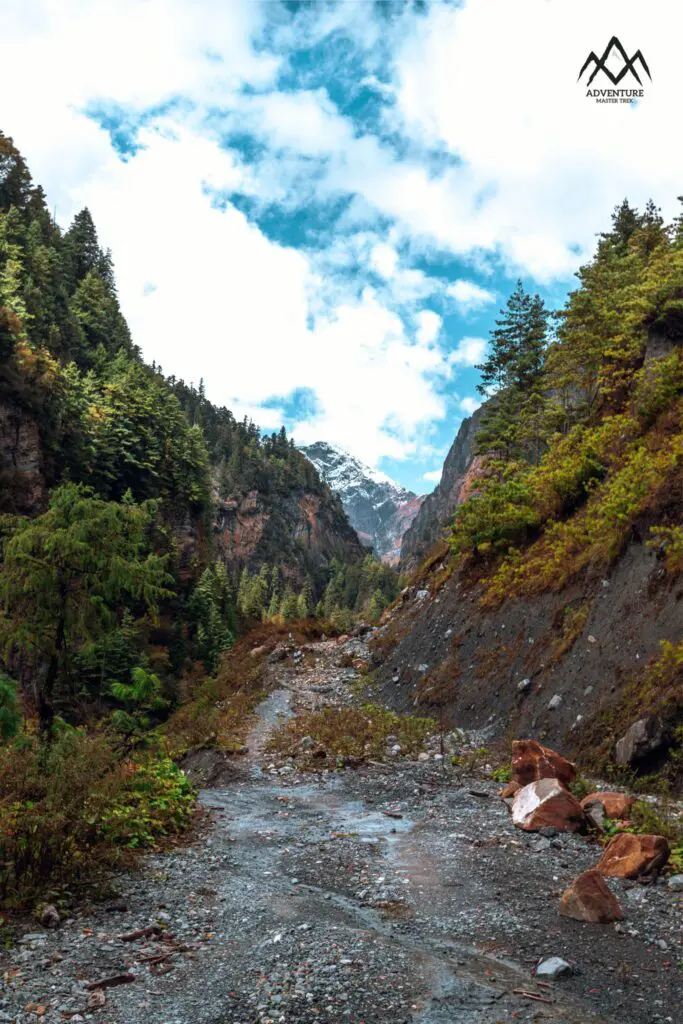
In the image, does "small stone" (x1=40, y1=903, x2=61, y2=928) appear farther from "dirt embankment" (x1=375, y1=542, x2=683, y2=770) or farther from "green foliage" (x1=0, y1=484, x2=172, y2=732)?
"dirt embankment" (x1=375, y1=542, x2=683, y2=770)

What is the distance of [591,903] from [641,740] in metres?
5.13

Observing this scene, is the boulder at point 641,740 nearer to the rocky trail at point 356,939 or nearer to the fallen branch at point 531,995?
the rocky trail at point 356,939

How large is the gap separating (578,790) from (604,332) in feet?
83.0

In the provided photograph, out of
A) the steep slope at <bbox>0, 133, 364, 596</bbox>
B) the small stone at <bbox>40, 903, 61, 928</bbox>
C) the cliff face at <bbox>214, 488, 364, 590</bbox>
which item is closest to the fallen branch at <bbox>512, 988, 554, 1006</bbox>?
the small stone at <bbox>40, 903, 61, 928</bbox>

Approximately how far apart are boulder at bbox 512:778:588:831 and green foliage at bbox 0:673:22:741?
25.9 feet

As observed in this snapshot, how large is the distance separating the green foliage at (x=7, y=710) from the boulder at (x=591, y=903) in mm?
7083

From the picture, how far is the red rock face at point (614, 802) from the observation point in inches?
365

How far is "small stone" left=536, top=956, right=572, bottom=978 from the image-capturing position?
5.19m

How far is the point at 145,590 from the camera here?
10.9 metres

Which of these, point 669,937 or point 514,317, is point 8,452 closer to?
point 514,317

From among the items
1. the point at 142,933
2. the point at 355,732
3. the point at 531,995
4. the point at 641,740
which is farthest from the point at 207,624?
the point at 531,995

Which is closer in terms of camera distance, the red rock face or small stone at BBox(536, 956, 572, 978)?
small stone at BBox(536, 956, 572, 978)

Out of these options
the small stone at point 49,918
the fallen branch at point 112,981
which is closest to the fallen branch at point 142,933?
the small stone at point 49,918

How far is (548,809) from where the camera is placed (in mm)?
9695
